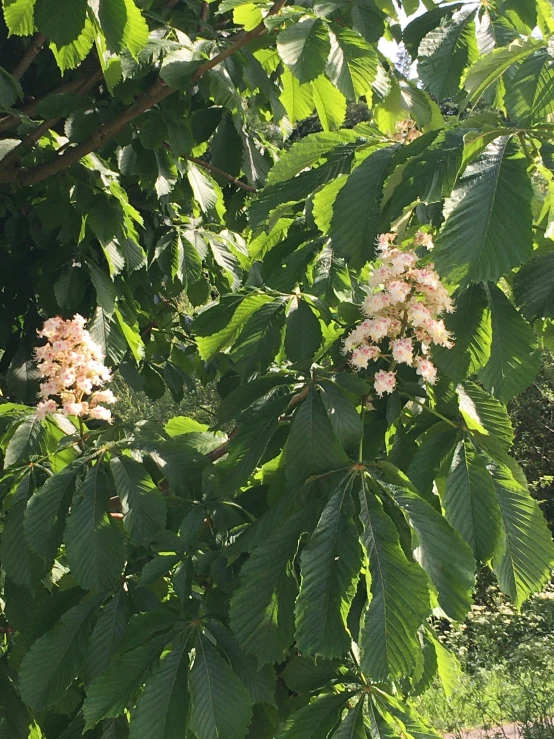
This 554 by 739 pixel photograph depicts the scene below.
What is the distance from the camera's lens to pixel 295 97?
1529 millimetres

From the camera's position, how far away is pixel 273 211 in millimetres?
1147

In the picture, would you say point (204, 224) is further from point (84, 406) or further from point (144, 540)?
point (144, 540)

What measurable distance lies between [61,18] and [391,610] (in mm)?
869

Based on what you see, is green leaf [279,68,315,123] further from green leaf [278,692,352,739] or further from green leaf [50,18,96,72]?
green leaf [278,692,352,739]

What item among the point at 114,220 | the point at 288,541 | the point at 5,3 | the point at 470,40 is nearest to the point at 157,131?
the point at 114,220

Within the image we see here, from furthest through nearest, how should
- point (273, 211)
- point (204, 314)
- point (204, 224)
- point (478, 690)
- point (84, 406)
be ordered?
point (478, 690) → point (204, 224) → point (84, 406) → point (204, 314) → point (273, 211)

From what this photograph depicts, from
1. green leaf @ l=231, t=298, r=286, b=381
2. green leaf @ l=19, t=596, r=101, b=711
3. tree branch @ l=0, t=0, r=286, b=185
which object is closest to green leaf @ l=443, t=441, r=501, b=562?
green leaf @ l=231, t=298, r=286, b=381

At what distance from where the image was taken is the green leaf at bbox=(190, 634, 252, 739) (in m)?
1.03

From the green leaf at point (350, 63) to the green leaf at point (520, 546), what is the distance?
72 cm

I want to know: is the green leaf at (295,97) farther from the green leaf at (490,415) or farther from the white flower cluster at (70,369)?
the green leaf at (490,415)

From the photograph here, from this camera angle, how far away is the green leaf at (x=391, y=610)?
85 cm

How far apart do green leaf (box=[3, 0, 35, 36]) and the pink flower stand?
0.78 metres

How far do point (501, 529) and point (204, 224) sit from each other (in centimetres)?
206

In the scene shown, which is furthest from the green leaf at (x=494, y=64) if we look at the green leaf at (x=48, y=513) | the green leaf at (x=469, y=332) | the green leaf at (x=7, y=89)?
the green leaf at (x=7, y=89)
